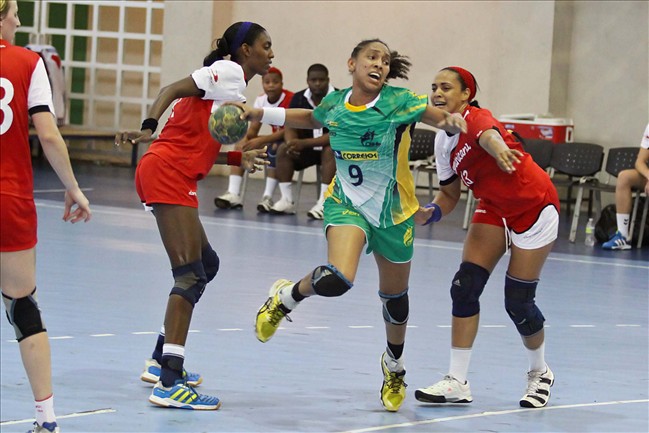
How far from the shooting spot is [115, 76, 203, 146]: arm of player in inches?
218

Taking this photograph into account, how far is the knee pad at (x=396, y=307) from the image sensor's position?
589cm

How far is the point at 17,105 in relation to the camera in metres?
4.53

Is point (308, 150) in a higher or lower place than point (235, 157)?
lower

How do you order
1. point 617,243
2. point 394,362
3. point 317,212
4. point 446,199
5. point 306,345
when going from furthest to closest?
point 317,212, point 617,243, point 306,345, point 446,199, point 394,362

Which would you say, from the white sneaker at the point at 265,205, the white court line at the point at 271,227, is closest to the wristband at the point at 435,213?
the white court line at the point at 271,227

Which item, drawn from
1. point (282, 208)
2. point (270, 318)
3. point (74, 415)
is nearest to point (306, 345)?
point (270, 318)

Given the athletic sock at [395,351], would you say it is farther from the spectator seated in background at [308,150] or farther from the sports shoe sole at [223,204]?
the sports shoe sole at [223,204]

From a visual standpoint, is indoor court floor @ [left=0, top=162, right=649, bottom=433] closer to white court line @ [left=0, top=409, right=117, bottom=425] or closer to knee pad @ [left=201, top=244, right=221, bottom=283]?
white court line @ [left=0, top=409, right=117, bottom=425]

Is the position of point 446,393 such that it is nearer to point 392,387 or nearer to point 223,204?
point 392,387

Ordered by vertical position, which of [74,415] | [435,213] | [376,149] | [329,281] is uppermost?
[376,149]

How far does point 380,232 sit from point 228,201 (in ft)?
27.6

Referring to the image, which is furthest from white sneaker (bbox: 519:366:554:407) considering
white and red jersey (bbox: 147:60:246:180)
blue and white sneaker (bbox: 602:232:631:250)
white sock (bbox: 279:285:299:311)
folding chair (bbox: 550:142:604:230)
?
folding chair (bbox: 550:142:604:230)

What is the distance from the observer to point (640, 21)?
51.5 feet

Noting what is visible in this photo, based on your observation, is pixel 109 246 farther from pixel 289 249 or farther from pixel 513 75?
pixel 513 75
